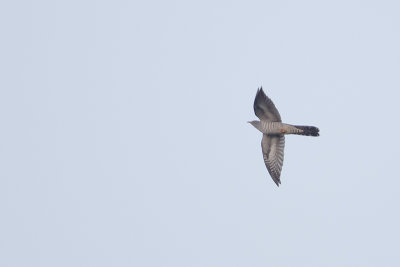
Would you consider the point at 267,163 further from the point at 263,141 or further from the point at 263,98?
the point at 263,98

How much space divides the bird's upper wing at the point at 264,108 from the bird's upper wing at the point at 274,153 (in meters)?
0.84

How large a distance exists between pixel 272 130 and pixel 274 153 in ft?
3.66

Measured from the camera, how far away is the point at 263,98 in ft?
84.2

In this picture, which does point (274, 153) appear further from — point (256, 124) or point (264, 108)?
point (264, 108)

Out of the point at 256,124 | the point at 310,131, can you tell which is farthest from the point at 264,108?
the point at 310,131

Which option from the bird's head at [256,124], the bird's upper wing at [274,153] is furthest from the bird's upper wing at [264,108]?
the bird's upper wing at [274,153]

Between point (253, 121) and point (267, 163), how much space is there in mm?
1703

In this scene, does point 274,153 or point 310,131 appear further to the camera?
point 274,153

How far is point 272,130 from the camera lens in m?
26.1

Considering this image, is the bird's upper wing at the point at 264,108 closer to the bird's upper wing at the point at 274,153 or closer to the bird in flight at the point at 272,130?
the bird in flight at the point at 272,130

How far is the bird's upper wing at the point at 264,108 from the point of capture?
25.6 meters

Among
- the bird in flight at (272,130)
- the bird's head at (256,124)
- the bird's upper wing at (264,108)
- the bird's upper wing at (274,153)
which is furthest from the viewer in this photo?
the bird's upper wing at (274,153)

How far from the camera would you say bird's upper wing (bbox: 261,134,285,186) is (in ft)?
87.4

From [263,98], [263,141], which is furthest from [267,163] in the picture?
[263,98]
